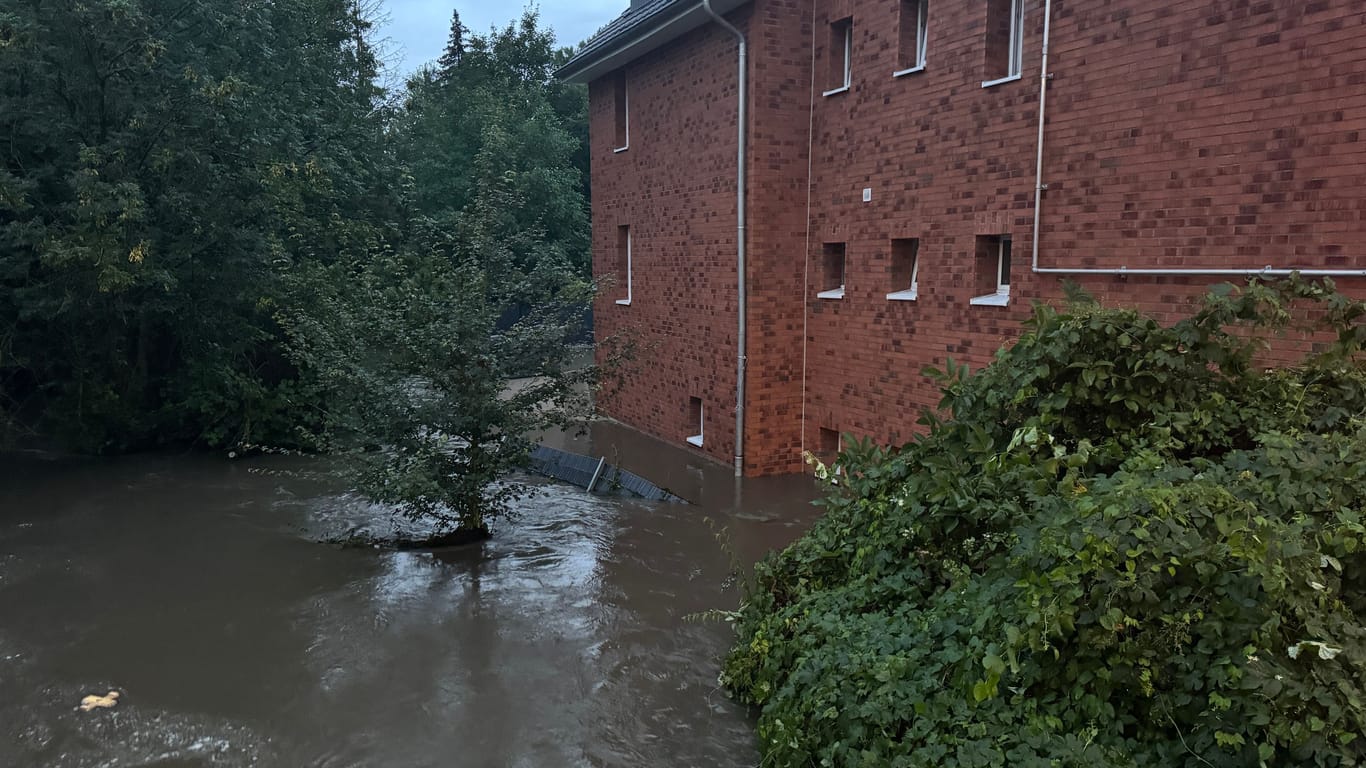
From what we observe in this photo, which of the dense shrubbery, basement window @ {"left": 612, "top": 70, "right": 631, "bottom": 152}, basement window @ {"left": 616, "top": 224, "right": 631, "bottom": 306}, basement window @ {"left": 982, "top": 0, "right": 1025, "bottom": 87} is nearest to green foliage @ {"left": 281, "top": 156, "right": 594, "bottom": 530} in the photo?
the dense shrubbery

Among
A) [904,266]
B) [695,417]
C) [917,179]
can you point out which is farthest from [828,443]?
[917,179]

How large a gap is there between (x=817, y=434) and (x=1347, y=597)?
826 cm

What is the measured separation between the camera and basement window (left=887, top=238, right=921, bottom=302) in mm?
10048

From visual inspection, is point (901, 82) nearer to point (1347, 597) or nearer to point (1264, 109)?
point (1264, 109)

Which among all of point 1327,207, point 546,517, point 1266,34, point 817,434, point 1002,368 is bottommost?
point 546,517

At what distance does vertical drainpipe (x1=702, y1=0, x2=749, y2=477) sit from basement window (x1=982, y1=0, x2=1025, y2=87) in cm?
331

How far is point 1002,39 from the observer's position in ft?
28.9

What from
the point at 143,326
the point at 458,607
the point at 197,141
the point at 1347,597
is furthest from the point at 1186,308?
the point at 143,326

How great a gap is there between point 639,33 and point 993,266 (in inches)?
255

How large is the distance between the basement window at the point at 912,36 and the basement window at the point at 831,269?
2.32m

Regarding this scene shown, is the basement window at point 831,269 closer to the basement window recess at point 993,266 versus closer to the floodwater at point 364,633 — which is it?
the basement window recess at point 993,266

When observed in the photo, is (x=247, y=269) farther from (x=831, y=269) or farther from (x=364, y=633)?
(x=831, y=269)

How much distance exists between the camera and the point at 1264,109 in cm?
641

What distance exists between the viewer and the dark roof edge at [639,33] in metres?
11.5
